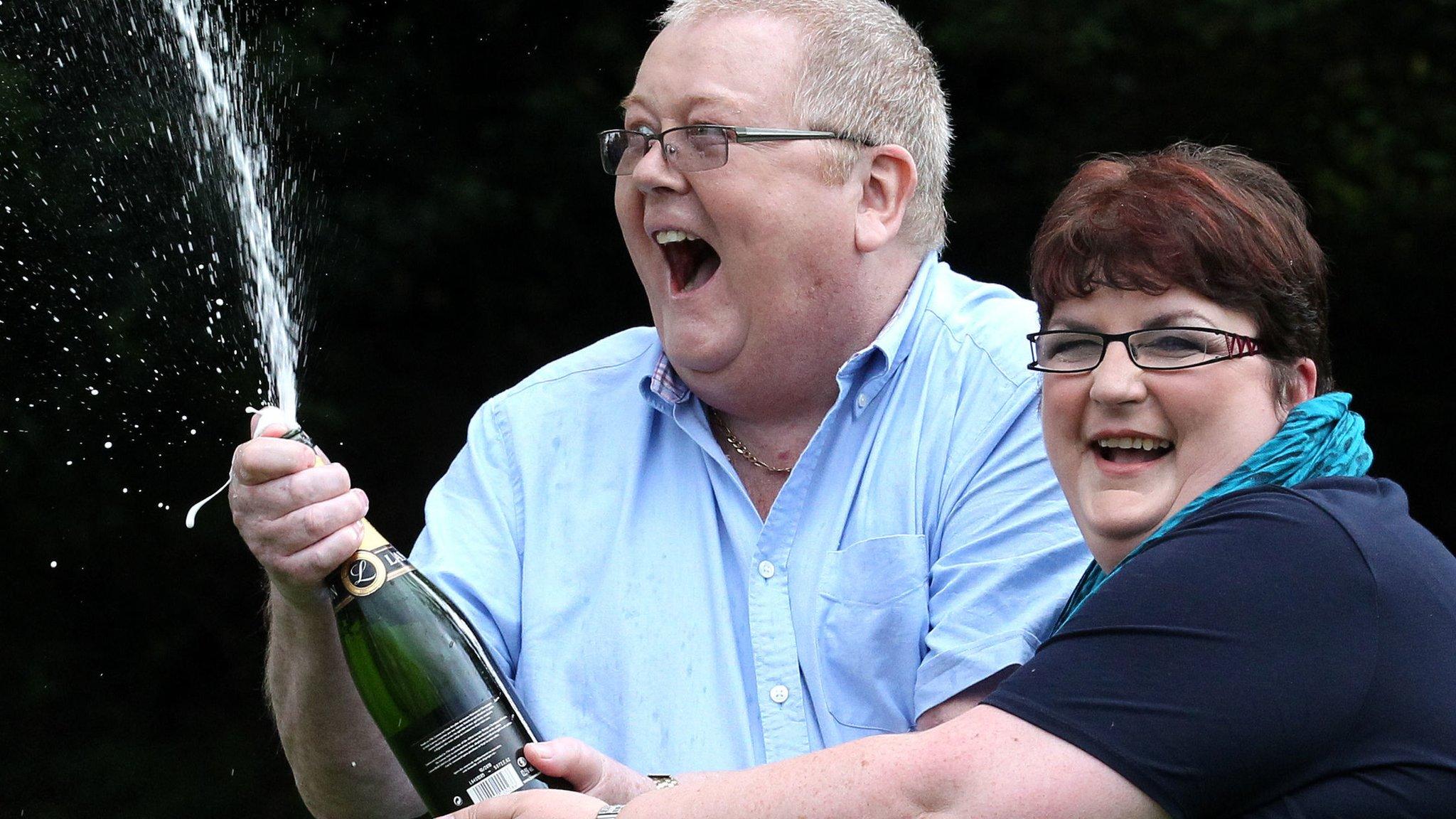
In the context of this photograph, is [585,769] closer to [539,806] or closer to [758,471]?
[539,806]

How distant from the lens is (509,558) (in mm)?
2338

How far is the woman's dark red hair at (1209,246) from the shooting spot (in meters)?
1.64

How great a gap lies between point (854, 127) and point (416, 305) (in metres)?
2.22

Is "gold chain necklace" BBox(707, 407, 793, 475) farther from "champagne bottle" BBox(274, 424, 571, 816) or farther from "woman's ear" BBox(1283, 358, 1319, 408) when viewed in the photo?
"woman's ear" BBox(1283, 358, 1319, 408)

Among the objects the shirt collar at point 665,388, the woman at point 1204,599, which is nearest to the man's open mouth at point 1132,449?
the woman at point 1204,599

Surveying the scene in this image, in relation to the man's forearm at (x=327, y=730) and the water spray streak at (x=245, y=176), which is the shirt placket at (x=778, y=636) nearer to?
the man's forearm at (x=327, y=730)

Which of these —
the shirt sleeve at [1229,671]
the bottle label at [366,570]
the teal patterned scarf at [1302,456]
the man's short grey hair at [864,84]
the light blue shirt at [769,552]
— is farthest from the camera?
the man's short grey hair at [864,84]

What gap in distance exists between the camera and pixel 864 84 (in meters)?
2.42

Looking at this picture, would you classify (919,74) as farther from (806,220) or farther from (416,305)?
(416,305)

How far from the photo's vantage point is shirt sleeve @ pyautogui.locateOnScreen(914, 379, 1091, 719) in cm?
201

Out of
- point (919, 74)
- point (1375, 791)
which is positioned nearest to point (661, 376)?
point (919, 74)

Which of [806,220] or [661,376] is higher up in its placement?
[806,220]

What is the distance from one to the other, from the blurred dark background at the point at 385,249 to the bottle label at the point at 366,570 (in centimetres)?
183

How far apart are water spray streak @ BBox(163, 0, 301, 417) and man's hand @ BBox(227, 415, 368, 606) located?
30cm
